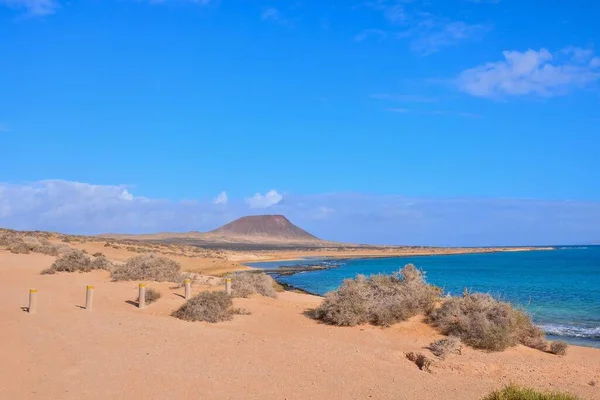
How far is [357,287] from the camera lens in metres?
15.7

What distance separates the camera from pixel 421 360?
11500mm

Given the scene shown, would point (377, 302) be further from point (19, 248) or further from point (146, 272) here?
point (19, 248)

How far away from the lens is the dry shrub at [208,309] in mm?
15000

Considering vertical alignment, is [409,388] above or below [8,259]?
below

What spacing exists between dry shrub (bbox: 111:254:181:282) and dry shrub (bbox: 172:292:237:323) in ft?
21.6

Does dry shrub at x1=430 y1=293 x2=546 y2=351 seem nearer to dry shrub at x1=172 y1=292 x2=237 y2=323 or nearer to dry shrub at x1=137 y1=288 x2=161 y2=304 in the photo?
dry shrub at x1=172 y1=292 x2=237 y2=323

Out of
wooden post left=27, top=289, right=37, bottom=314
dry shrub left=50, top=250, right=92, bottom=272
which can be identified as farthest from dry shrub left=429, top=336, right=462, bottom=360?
dry shrub left=50, top=250, right=92, bottom=272

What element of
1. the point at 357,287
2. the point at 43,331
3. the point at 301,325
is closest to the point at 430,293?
the point at 357,287

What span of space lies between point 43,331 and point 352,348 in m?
7.53

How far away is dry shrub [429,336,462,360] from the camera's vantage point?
11.9 m

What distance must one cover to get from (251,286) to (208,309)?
474 cm

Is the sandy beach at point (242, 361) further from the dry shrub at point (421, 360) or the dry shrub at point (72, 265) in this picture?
the dry shrub at point (72, 265)

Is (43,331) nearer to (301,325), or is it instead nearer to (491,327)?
(301,325)

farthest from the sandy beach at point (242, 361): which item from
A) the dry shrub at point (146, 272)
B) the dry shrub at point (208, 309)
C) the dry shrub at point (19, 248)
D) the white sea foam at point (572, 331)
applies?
the dry shrub at point (19, 248)
